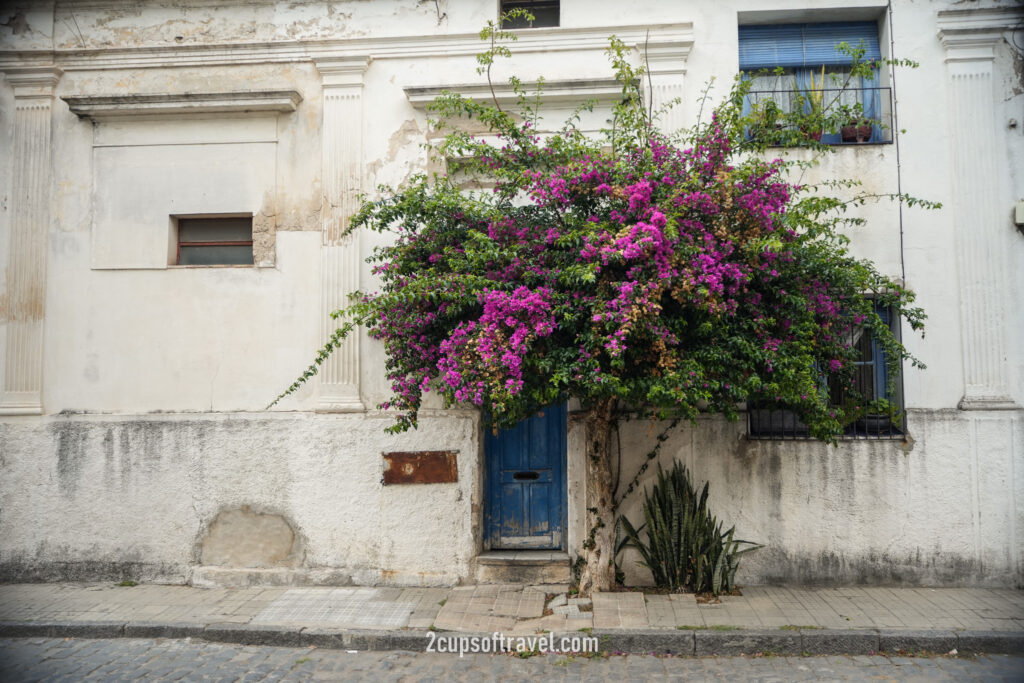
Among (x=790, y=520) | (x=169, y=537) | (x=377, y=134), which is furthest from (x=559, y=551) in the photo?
(x=377, y=134)

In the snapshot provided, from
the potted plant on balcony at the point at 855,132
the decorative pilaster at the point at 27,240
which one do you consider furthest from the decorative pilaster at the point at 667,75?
the decorative pilaster at the point at 27,240

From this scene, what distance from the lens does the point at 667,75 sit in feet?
23.7

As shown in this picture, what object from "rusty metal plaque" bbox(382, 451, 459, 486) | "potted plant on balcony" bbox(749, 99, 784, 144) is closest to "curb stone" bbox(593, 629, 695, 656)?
"rusty metal plaque" bbox(382, 451, 459, 486)

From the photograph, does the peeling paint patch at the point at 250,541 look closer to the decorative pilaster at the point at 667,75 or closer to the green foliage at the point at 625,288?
the green foliage at the point at 625,288

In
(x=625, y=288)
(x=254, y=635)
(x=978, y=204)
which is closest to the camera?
(x=625, y=288)

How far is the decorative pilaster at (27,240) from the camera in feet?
24.3

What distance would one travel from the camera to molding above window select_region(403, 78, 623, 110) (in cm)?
717

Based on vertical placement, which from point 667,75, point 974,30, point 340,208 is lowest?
point 340,208

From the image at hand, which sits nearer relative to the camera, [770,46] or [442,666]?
[442,666]

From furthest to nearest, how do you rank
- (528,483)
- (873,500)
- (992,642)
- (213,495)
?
(528,483) < (213,495) < (873,500) < (992,642)

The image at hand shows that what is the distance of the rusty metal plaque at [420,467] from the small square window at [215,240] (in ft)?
9.09

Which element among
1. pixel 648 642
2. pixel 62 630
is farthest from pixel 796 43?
pixel 62 630

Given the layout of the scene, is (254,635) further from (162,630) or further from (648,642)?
(648,642)

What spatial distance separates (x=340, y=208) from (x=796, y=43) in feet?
17.3
